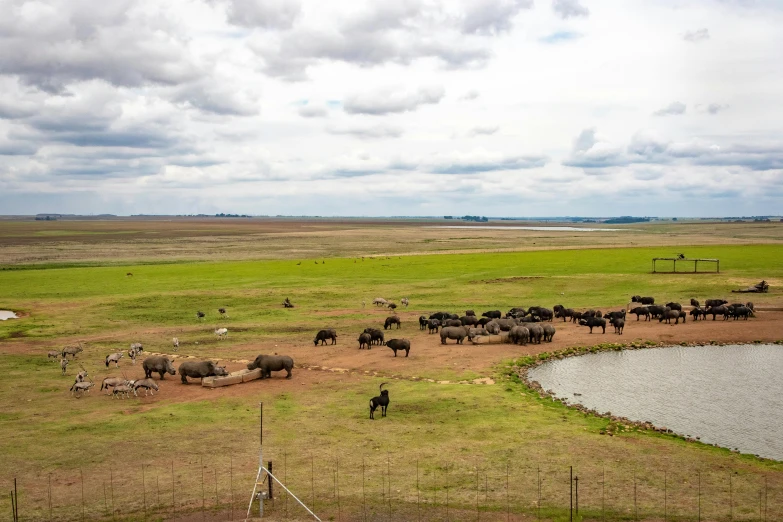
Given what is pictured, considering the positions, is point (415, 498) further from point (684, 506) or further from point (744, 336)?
point (744, 336)

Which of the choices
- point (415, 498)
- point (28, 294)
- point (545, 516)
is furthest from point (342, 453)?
point (28, 294)

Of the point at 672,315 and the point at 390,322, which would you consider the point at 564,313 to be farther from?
the point at 390,322

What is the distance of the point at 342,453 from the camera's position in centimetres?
1888

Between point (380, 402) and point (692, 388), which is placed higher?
point (380, 402)

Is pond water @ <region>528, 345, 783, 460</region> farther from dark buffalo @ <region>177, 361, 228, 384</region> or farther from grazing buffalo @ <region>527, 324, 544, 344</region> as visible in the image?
dark buffalo @ <region>177, 361, 228, 384</region>

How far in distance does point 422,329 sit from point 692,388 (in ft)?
57.9

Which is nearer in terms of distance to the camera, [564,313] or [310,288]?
[564,313]

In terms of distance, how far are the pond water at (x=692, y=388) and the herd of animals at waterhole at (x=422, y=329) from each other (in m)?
4.53

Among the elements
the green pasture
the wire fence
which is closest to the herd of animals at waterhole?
the green pasture

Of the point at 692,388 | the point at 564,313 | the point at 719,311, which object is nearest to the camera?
the point at 692,388

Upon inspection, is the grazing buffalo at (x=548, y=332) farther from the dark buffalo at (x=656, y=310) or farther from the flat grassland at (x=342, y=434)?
the dark buffalo at (x=656, y=310)

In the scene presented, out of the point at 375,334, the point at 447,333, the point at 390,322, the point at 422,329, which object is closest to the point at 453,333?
the point at 447,333

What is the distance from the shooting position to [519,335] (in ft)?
116

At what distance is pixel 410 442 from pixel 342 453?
2.14m
